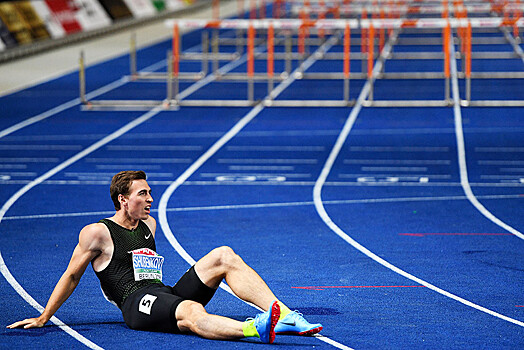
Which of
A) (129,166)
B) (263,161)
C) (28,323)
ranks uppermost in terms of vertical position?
(28,323)

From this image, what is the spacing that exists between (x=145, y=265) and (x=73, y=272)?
0.46 metres

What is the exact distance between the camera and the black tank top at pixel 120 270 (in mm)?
6504

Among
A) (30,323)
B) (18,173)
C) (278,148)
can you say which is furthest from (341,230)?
(278,148)

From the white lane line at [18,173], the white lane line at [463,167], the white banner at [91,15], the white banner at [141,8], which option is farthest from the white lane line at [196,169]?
the white banner at [141,8]

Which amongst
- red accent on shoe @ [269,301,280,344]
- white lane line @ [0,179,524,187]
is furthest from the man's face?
white lane line @ [0,179,524,187]

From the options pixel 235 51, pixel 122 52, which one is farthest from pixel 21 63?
pixel 235 51

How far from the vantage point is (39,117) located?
17.5 metres

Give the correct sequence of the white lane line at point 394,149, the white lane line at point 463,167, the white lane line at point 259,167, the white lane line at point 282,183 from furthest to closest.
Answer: the white lane line at point 394,149, the white lane line at point 259,167, the white lane line at point 282,183, the white lane line at point 463,167

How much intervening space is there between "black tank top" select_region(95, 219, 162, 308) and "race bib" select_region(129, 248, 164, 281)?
0.08 feet

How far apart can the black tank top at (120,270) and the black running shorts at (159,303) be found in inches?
2.6

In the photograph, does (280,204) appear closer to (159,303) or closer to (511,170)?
(511,170)

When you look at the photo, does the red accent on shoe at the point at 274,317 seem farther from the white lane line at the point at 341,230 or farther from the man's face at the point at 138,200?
the white lane line at the point at 341,230

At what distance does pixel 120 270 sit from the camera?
21.5ft

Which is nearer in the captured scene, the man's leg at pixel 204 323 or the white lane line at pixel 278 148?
the man's leg at pixel 204 323
